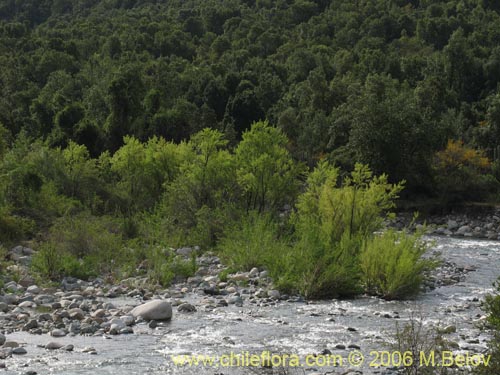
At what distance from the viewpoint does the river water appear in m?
12.2

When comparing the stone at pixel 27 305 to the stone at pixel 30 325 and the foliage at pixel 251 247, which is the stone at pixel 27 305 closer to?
the stone at pixel 30 325

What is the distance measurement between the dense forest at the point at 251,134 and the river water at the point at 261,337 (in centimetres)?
154

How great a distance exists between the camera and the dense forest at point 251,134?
2172cm

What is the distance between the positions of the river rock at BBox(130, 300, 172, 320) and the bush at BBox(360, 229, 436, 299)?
5839 mm

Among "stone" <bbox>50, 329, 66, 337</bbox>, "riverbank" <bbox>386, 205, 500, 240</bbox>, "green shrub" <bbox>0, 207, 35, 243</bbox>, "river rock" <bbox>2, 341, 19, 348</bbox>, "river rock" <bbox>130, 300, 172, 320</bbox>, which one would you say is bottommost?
"riverbank" <bbox>386, 205, 500, 240</bbox>

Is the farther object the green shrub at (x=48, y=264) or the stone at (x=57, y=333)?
the green shrub at (x=48, y=264)

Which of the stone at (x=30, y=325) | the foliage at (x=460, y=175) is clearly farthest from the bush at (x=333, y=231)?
the foliage at (x=460, y=175)

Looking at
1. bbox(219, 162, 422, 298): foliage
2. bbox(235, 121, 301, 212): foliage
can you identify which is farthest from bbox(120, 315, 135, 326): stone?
bbox(235, 121, 301, 212): foliage

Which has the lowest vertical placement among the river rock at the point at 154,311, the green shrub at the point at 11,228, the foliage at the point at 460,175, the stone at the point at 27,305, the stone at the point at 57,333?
the foliage at the point at 460,175

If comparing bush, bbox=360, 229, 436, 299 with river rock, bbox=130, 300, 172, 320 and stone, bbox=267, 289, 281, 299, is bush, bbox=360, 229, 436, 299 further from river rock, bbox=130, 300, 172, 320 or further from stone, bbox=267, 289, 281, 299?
river rock, bbox=130, 300, 172, 320

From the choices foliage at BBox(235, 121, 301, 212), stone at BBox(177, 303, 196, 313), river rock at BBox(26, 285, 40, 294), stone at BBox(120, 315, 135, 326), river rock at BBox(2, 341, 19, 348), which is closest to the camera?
river rock at BBox(2, 341, 19, 348)

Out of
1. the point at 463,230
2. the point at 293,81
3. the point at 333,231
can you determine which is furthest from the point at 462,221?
the point at 293,81

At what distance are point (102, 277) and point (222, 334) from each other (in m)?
6.97

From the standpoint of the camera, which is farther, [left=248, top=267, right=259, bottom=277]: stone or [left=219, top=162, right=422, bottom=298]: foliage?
[left=248, top=267, right=259, bottom=277]: stone
